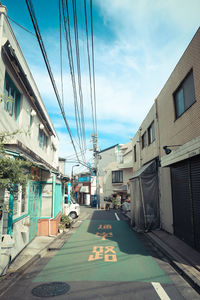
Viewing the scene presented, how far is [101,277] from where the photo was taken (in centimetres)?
558

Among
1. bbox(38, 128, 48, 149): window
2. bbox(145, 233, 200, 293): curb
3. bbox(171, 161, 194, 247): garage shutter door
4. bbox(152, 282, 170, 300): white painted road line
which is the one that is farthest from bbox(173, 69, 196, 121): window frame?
bbox(38, 128, 48, 149): window

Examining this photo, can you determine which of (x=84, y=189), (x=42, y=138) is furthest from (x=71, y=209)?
(x=84, y=189)

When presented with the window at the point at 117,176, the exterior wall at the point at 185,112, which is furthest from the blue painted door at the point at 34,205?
the window at the point at 117,176

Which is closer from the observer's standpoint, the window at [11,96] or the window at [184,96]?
the window at [11,96]

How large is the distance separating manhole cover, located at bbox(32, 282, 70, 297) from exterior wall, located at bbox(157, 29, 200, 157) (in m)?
6.30

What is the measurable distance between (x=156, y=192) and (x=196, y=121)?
5636 millimetres

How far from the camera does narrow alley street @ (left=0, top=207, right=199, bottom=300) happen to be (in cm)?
466

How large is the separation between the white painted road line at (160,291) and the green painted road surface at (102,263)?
27 centimetres

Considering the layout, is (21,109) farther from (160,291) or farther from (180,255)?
(180,255)

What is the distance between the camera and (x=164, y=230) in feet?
37.1

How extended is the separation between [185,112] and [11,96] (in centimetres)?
669

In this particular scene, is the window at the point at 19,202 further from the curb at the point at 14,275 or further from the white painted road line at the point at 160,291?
the white painted road line at the point at 160,291

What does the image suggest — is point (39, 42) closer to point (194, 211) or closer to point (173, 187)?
point (194, 211)

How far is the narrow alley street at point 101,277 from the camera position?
466 cm
